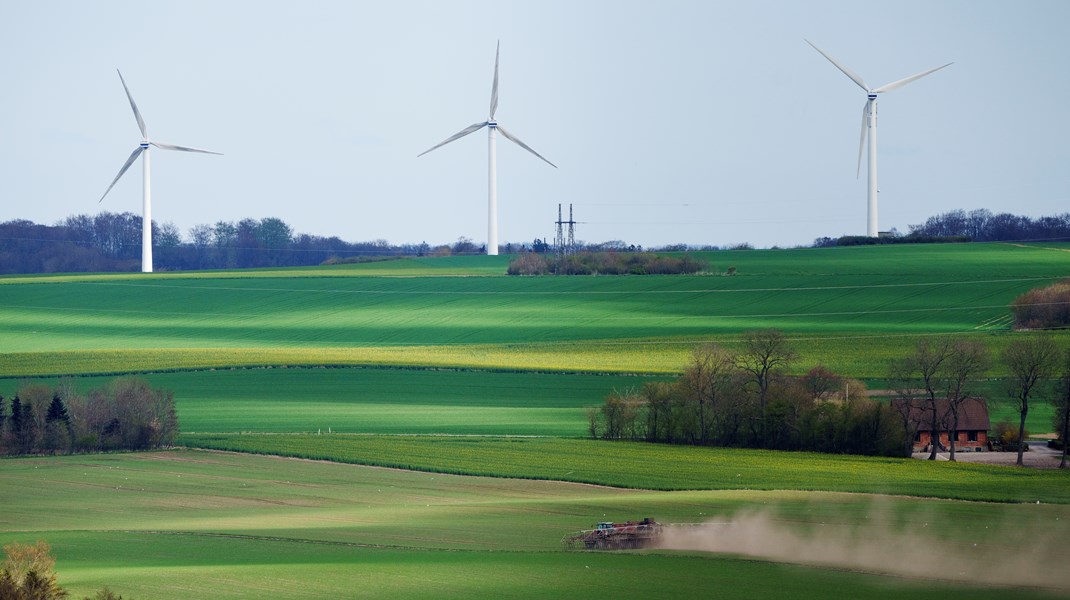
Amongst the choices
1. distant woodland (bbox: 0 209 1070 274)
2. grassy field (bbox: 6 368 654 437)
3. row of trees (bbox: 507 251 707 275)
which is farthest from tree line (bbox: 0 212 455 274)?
grassy field (bbox: 6 368 654 437)

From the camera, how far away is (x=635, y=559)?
119 feet

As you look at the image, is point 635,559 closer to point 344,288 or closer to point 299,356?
point 299,356

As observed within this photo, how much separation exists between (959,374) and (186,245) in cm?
14735

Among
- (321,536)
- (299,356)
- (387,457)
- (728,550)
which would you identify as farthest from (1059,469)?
(299,356)

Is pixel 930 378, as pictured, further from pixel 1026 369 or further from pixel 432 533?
pixel 432 533

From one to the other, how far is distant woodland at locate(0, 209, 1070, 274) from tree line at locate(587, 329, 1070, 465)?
7412 centimetres

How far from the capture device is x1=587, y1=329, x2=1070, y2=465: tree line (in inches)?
2308

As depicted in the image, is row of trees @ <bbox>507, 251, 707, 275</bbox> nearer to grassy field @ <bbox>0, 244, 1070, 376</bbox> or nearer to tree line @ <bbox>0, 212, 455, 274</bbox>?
grassy field @ <bbox>0, 244, 1070, 376</bbox>

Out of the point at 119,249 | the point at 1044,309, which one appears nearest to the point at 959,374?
the point at 1044,309

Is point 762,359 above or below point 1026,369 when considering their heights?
above

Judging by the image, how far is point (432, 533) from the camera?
129 ft

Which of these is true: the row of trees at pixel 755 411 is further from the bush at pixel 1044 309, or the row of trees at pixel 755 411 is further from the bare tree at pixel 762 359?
the bush at pixel 1044 309

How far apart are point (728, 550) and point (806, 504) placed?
7305mm

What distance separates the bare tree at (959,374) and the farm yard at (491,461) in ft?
11.7
